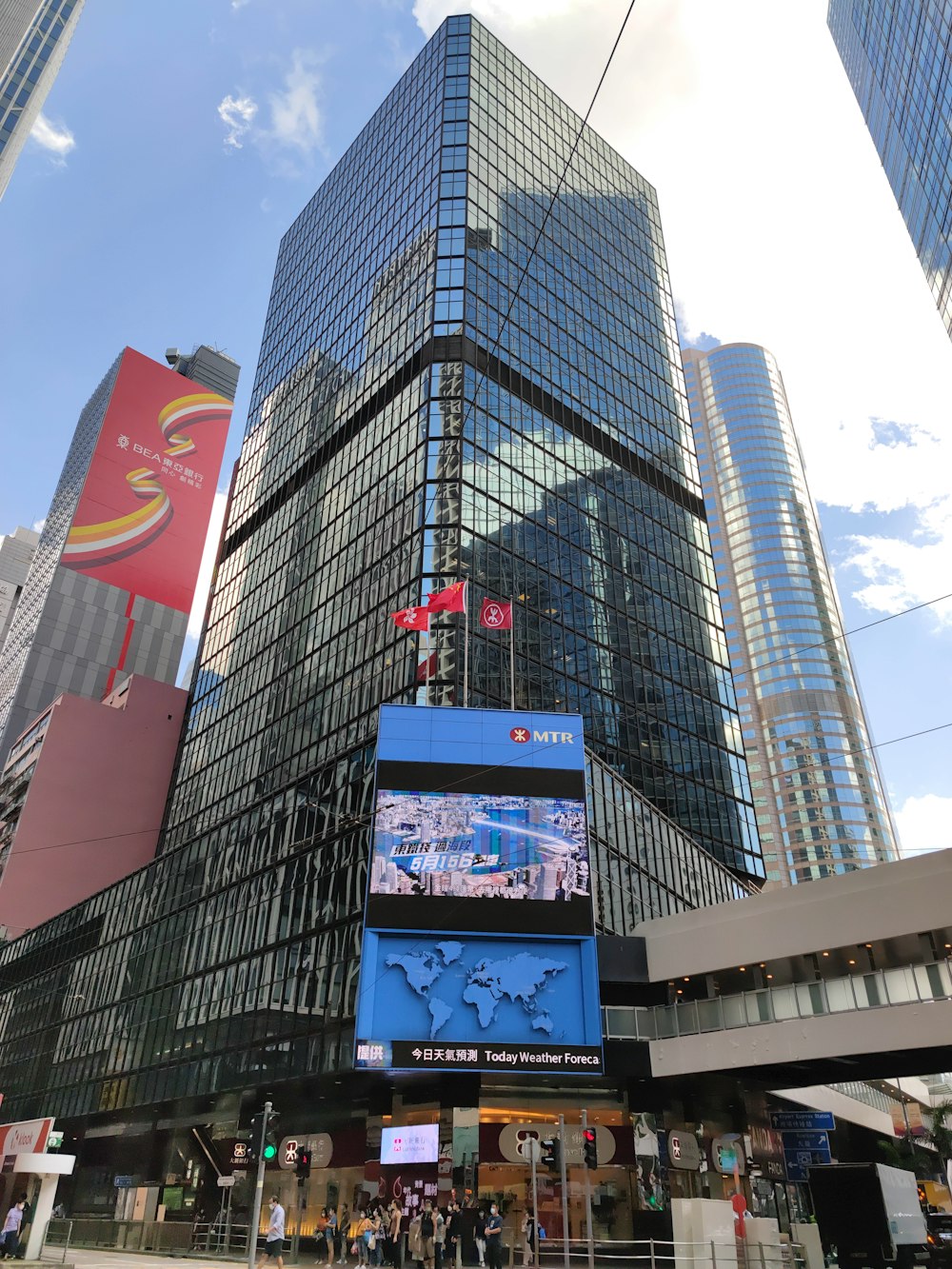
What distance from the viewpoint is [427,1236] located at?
95.9 feet

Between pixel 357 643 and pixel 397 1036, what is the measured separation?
34.1m

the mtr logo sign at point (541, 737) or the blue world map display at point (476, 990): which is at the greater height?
the mtr logo sign at point (541, 737)

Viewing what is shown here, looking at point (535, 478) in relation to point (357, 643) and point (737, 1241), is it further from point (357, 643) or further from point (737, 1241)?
point (737, 1241)

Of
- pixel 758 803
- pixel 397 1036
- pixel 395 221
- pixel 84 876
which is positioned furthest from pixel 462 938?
pixel 758 803

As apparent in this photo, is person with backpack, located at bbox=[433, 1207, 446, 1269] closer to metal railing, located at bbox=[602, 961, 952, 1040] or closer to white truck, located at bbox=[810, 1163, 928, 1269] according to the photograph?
metal railing, located at bbox=[602, 961, 952, 1040]

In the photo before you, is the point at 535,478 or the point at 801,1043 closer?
the point at 801,1043

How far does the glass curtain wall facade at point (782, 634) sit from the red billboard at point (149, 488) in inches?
3783

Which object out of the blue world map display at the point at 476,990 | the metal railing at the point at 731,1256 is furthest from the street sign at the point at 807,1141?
the blue world map display at the point at 476,990

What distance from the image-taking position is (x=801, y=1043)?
3019 cm

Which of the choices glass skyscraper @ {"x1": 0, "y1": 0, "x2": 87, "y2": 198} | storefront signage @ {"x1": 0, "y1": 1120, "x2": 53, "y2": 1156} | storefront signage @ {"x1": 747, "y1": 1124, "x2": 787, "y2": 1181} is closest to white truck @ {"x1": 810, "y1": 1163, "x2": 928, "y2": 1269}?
storefront signage @ {"x1": 747, "y1": 1124, "x2": 787, "y2": 1181}

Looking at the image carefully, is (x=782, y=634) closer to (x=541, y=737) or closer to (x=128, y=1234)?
(x=541, y=737)

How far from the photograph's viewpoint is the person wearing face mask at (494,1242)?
79.5 feet

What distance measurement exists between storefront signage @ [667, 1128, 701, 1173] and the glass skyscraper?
398ft

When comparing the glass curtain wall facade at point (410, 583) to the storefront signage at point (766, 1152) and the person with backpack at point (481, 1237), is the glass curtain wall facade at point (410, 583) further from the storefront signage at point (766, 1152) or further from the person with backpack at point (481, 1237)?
the storefront signage at point (766, 1152)
